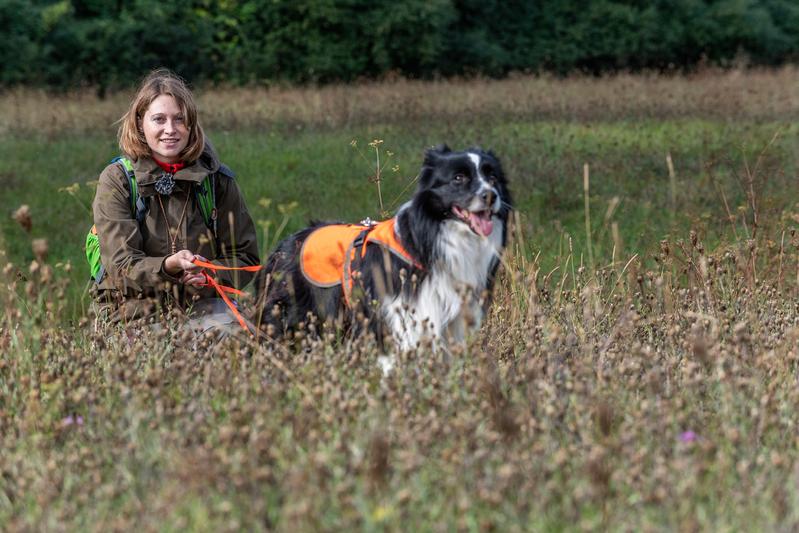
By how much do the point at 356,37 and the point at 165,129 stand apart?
2404 cm

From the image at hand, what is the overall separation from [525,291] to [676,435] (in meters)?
1.47

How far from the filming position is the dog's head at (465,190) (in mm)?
4273

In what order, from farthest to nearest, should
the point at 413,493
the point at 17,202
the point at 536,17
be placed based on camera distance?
1. the point at 536,17
2. the point at 17,202
3. the point at 413,493

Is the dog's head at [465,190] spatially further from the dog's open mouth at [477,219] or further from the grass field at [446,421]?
the grass field at [446,421]

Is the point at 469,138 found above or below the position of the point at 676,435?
below

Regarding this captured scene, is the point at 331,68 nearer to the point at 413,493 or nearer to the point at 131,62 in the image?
the point at 131,62

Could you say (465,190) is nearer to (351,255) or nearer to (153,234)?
(351,255)

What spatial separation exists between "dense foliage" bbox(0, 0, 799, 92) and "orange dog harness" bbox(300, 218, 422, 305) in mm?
18361

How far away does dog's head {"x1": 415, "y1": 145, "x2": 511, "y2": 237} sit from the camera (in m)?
4.27

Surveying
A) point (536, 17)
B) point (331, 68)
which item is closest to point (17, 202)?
point (331, 68)

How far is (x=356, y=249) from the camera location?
15.0 feet

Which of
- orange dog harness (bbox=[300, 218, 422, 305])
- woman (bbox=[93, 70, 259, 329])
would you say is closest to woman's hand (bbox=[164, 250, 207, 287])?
woman (bbox=[93, 70, 259, 329])

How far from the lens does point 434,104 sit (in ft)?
52.4

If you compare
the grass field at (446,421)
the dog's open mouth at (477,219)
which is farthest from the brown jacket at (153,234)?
the dog's open mouth at (477,219)
